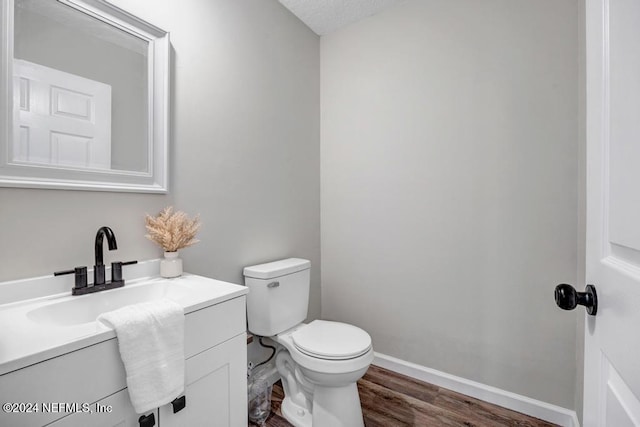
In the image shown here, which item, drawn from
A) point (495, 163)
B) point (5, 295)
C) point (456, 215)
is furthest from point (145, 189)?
point (495, 163)

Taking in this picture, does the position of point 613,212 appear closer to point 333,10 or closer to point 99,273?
point 99,273

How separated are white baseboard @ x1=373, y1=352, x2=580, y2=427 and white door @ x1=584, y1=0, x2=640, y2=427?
1211 millimetres

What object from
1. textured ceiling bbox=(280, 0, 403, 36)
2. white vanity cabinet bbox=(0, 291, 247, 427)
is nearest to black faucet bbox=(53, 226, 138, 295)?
white vanity cabinet bbox=(0, 291, 247, 427)

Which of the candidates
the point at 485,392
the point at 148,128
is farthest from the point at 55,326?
the point at 485,392

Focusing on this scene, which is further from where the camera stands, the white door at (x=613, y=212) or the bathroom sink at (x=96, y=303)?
the bathroom sink at (x=96, y=303)

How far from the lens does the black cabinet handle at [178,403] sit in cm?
85

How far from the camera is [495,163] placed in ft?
5.31

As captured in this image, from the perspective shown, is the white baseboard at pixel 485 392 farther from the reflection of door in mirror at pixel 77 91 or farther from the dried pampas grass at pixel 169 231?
the reflection of door in mirror at pixel 77 91

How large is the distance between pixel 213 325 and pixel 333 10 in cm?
209

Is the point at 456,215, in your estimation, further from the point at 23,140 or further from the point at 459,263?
the point at 23,140

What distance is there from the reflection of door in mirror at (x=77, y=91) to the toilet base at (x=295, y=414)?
142 cm

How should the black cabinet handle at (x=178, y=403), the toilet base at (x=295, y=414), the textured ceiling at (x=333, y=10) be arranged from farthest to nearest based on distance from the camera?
the textured ceiling at (x=333, y=10) < the toilet base at (x=295, y=414) < the black cabinet handle at (x=178, y=403)

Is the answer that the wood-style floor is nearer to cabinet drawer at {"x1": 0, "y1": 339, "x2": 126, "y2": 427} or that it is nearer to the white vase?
the white vase

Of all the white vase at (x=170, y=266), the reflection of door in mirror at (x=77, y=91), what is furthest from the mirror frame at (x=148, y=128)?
the white vase at (x=170, y=266)
